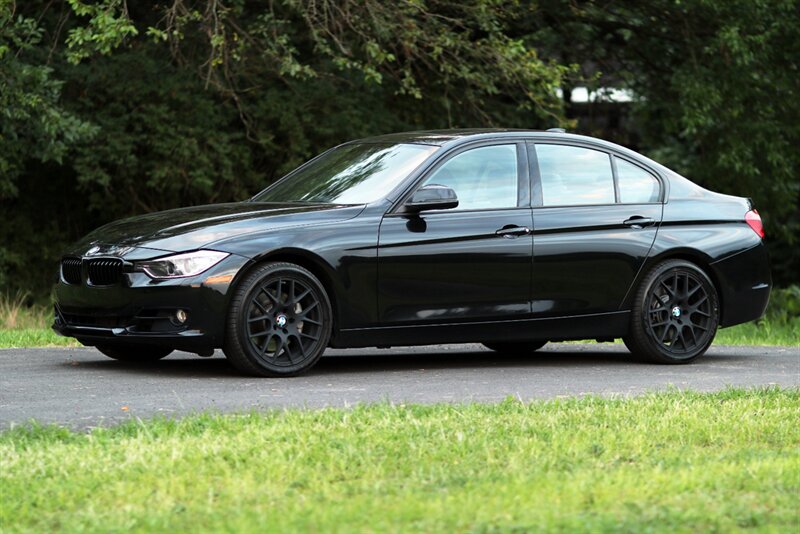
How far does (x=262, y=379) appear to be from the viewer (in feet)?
30.0

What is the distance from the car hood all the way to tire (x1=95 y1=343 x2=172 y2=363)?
33.0 inches

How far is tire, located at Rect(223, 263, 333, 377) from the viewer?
905 centimetres

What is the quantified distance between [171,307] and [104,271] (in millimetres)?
594

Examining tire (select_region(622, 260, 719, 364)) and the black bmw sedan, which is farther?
tire (select_region(622, 260, 719, 364))

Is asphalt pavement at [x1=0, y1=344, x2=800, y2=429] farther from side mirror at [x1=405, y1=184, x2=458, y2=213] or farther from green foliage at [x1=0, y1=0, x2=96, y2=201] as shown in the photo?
green foliage at [x1=0, y1=0, x2=96, y2=201]

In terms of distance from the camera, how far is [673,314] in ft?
35.5

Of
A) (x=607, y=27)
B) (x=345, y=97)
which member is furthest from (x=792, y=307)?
(x=345, y=97)

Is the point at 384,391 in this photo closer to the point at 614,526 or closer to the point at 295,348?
the point at 295,348

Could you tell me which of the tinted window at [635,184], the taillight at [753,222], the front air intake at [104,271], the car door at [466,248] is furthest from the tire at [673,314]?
the front air intake at [104,271]

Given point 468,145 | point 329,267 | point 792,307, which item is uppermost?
point 468,145

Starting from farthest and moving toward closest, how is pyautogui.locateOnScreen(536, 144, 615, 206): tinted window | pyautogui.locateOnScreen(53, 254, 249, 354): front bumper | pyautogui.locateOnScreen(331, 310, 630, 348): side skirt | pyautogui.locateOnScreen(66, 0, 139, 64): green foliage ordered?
pyautogui.locateOnScreen(66, 0, 139, 64): green foliage < pyautogui.locateOnScreen(536, 144, 615, 206): tinted window < pyautogui.locateOnScreen(331, 310, 630, 348): side skirt < pyautogui.locateOnScreen(53, 254, 249, 354): front bumper

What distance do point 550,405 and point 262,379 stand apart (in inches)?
87.1

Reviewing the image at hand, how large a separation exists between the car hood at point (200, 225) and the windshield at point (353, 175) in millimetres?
279

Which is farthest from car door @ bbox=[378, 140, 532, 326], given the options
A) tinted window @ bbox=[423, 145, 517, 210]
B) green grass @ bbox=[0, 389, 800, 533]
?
green grass @ bbox=[0, 389, 800, 533]
